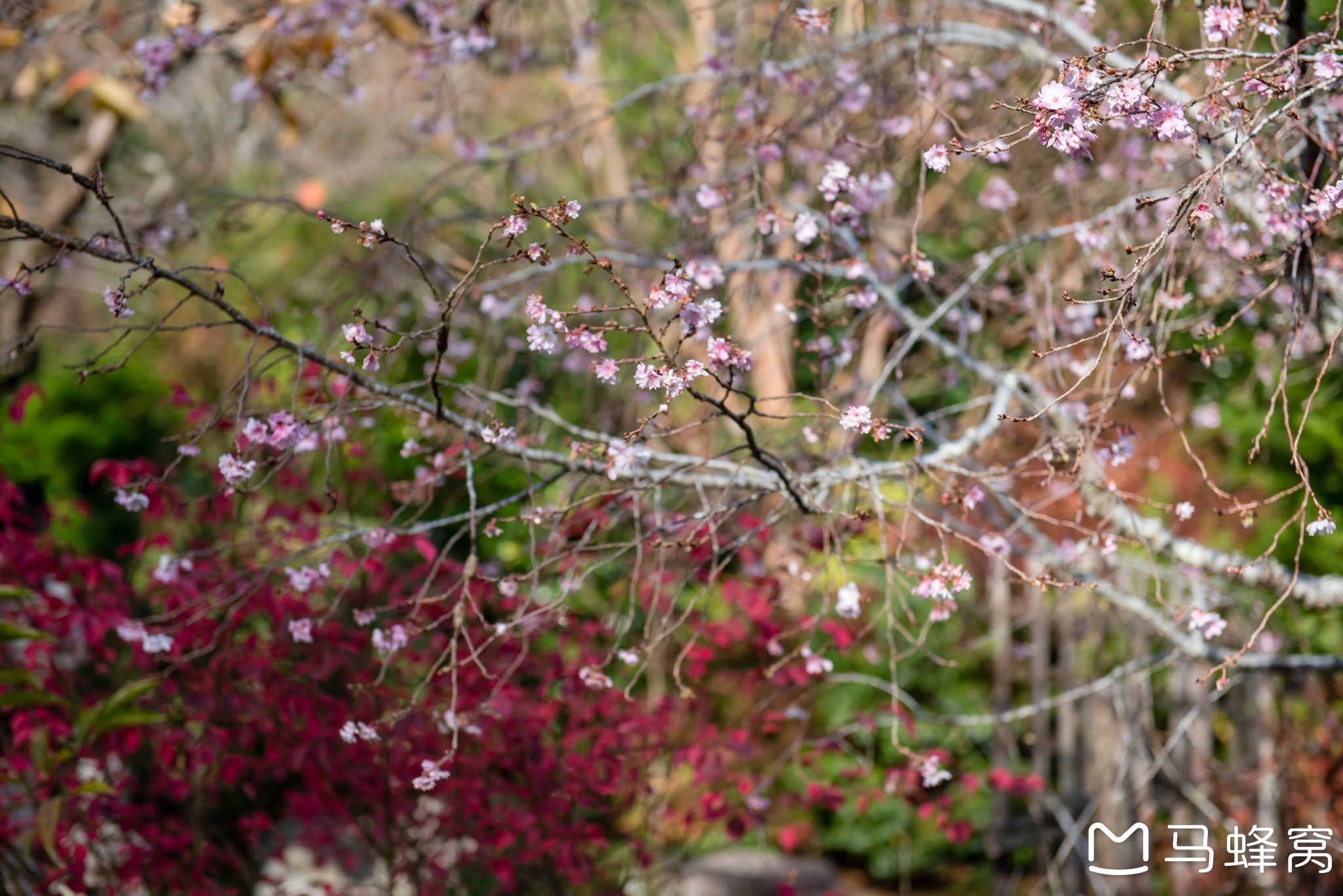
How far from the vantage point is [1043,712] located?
4.41 metres

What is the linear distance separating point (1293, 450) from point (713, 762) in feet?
5.32

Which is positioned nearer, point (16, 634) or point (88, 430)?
point (16, 634)

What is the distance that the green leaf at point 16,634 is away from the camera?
8.27 feet

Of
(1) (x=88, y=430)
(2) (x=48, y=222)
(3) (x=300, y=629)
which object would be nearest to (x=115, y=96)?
(2) (x=48, y=222)

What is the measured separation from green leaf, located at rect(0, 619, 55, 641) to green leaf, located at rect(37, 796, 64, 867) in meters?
0.38

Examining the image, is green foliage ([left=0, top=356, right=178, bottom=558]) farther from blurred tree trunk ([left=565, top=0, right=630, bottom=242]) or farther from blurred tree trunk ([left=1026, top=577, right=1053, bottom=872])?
blurred tree trunk ([left=1026, top=577, right=1053, bottom=872])

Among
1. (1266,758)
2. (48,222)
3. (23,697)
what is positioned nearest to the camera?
(23,697)

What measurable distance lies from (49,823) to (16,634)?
1.47 ft

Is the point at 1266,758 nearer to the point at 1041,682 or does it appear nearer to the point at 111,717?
→ the point at 1041,682

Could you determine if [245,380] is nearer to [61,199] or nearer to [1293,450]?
[1293,450]

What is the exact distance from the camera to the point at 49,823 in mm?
2451

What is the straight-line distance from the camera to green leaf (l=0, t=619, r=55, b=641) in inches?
99.3

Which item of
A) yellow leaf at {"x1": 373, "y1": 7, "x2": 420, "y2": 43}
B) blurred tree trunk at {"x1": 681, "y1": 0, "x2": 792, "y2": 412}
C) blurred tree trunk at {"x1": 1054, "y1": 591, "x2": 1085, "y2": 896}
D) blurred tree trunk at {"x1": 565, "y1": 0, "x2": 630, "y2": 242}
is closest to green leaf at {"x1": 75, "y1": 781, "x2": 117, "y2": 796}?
blurred tree trunk at {"x1": 681, "y1": 0, "x2": 792, "y2": 412}

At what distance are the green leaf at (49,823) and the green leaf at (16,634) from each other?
0.38 metres
